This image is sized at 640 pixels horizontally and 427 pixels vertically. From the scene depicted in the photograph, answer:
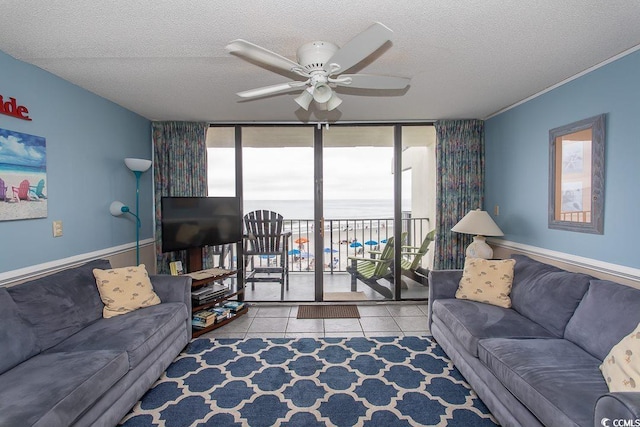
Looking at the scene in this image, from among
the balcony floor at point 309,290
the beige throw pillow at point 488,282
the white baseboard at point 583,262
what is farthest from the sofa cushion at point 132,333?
the white baseboard at point 583,262

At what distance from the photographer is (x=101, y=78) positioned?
2695mm

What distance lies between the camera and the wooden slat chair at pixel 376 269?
4277mm

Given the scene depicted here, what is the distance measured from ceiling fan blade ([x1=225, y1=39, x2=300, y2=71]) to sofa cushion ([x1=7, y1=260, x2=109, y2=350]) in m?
2.10

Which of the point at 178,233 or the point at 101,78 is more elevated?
the point at 101,78

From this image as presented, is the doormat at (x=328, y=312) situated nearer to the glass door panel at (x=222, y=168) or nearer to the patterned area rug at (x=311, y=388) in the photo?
the patterned area rug at (x=311, y=388)

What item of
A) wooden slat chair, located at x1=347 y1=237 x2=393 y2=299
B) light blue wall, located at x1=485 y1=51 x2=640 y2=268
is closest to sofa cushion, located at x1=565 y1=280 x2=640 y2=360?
light blue wall, located at x1=485 y1=51 x2=640 y2=268

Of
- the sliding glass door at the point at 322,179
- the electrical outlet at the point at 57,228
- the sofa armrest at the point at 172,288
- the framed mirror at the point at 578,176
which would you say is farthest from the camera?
the sliding glass door at the point at 322,179

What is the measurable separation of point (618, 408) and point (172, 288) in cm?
309

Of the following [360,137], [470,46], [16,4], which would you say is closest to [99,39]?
[16,4]

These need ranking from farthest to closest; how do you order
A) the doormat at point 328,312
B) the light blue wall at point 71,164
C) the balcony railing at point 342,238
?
the balcony railing at point 342,238 → the doormat at point 328,312 → the light blue wall at point 71,164

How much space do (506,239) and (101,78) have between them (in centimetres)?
453

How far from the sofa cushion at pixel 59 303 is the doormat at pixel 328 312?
83.3 inches

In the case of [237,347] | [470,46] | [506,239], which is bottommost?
[237,347]

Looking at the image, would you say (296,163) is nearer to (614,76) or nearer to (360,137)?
(360,137)
